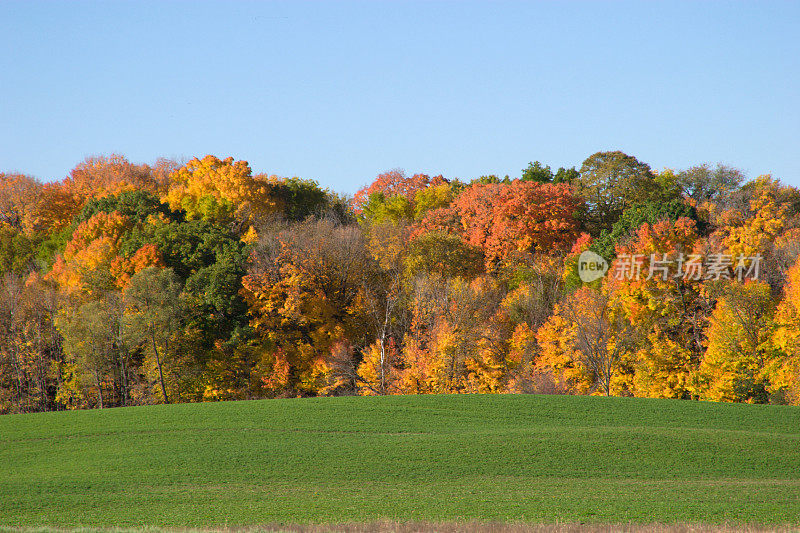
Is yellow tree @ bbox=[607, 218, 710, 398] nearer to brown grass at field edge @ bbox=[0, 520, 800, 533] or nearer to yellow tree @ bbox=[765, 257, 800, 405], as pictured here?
yellow tree @ bbox=[765, 257, 800, 405]

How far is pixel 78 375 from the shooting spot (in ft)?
175

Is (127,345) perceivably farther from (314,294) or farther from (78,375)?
(314,294)

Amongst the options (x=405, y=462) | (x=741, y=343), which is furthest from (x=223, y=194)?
(x=405, y=462)

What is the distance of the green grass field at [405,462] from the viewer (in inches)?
812

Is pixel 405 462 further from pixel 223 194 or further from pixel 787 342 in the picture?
pixel 223 194

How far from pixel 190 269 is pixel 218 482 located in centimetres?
3587

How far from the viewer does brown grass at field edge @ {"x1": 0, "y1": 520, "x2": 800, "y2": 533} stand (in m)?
17.2

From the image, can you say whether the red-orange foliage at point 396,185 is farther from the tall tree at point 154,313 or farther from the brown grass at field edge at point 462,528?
the brown grass at field edge at point 462,528

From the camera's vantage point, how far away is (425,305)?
56062mm

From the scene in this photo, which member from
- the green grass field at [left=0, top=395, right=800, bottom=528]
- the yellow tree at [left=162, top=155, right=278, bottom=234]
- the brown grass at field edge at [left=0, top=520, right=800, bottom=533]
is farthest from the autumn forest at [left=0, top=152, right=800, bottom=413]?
the brown grass at field edge at [left=0, top=520, right=800, bottom=533]

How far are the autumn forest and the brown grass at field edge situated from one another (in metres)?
31.8

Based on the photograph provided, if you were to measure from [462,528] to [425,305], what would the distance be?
38406 mm

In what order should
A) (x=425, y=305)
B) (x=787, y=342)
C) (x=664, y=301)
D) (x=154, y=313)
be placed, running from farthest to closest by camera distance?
(x=425, y=305) → (x=664, y=301) → (x=154, y=313) → (x=787, y=342)

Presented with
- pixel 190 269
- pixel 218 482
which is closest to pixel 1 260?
pixel 190 269
